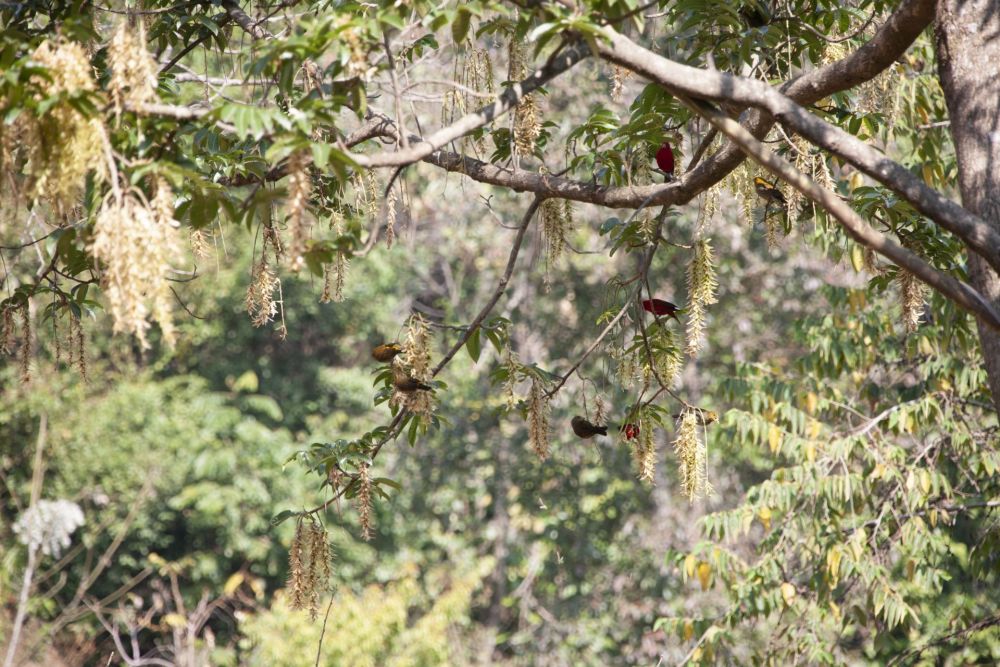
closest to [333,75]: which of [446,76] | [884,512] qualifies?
[884,512]

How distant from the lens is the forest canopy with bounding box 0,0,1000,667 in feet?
5.32

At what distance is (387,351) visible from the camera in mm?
2104

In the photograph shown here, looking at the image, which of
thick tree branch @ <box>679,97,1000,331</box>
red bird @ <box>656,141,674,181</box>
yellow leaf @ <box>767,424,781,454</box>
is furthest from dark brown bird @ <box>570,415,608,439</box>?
yellow leaf @ <box>767,424,781,454</box>

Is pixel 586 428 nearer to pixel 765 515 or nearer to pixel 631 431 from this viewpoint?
pixel 631 431

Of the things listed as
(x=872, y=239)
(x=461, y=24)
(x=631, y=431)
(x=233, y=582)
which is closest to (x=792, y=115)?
(x=872, y=239)

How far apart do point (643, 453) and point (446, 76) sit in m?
3.03

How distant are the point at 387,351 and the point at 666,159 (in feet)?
2.30

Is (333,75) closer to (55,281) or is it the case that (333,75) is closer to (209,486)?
(55,281)

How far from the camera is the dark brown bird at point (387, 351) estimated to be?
208 cm

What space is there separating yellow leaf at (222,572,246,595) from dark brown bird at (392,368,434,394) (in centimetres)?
553

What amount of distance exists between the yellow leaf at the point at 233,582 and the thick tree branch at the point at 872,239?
6.17 m

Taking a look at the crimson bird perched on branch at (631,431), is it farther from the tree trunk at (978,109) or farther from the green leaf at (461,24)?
the green leaf at (461,24)

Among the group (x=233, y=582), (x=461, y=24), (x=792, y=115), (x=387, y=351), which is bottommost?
(x=233, y=582)

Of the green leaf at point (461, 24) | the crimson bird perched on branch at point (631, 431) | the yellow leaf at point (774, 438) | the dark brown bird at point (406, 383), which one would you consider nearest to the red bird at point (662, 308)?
the crimson bird perched on branch at point (631, 431)
